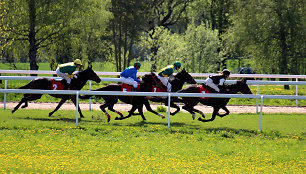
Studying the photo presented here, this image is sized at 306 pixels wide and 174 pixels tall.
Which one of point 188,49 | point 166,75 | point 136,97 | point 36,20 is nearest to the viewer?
point 136,97

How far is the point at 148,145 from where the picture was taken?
8.36 m

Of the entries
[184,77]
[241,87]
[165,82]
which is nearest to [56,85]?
[165,82]

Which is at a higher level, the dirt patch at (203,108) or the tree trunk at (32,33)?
the tree trunk at (32,33)

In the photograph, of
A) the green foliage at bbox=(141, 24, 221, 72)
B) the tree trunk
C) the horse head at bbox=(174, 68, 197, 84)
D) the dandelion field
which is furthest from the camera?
the green foliage at bbox=(141, 24, 221, 72)

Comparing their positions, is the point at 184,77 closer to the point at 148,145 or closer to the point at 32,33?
the point at 148,145

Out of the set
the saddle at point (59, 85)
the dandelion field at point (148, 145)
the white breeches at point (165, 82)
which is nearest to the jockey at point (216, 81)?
the dandelion field at point (148, 145)

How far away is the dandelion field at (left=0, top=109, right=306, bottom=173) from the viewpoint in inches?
268

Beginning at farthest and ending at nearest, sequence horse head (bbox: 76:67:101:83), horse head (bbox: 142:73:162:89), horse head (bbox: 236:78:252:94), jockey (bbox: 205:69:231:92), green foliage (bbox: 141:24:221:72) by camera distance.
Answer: green foliage (bbox: 141:24:221:72) → horse head (bbox: 76:67:101:83) → horse head (bbox: 142:73:162:89) → horse head (bbox: 236:78:252:94) → jockey (bbox: 205:69:231:92)

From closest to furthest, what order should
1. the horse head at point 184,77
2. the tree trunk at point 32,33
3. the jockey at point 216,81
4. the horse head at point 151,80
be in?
the jockey at point 216,81 < the horse head at point 151,80 < the horse head at point 184,77 < the tree trunk at point 32,33

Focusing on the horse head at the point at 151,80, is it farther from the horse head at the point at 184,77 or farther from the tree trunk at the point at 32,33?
the tree trunk at the point at 32,33

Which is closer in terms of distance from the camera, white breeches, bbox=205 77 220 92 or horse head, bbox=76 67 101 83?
white breeches, bbox=205 77 220 92

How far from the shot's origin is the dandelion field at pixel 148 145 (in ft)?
22.3

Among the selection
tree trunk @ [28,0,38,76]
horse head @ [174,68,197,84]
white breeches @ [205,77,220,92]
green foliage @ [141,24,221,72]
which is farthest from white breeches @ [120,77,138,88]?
green foliage @ [141,24,221,72]

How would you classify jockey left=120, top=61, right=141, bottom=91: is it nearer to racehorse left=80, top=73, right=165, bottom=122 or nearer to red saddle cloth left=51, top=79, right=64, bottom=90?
racehorse left=80, top=73, right=165, bottom=122
